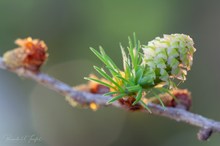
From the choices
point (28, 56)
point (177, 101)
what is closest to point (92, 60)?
point (28, 56)

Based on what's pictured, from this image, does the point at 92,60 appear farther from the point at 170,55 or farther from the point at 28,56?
the point at 170,55

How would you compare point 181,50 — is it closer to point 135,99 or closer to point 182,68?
point 182,68

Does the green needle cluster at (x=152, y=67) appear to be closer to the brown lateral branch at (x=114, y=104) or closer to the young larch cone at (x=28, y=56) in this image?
the brown lateral branch at (x=114, y=104)

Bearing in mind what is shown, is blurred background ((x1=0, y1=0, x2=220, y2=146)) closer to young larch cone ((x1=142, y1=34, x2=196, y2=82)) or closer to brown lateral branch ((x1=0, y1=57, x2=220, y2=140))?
brown lateral branch ((x1=0, y1=57, x2=220, y2=140))

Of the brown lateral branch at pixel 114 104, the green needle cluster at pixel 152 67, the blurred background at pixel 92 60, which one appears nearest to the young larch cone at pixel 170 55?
the green needle cluster at pixel 152 67

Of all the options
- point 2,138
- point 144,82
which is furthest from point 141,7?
point 144,82

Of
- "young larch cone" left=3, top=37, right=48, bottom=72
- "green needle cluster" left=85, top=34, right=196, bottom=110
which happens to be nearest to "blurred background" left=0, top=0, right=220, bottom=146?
"young larch cone" left=3, top=37, right=48, bottom=72
